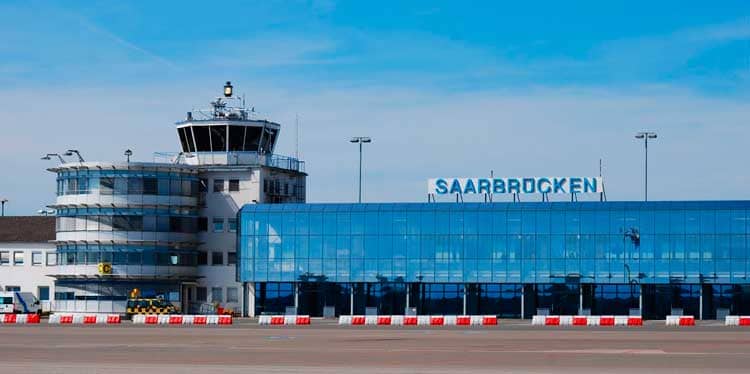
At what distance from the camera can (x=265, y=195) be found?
137m

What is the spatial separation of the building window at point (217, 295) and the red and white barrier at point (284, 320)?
73.2 ft

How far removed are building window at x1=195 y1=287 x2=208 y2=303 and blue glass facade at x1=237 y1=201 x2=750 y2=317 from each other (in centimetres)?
613

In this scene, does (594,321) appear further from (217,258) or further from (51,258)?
(51,258)

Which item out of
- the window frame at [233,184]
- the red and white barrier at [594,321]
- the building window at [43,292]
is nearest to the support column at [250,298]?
the window frame at [233,184]

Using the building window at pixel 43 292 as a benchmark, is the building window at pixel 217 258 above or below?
above

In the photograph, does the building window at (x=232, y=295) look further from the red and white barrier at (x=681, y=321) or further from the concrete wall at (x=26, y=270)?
the red and white barrier at (x=681, y=321)

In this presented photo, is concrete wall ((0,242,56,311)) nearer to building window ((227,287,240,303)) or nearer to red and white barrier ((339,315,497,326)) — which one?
building window ((227,287,240,303))

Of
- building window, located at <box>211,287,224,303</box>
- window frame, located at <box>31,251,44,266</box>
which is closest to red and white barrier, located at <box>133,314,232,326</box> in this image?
building window, located at <box>211,287,224,303</box>

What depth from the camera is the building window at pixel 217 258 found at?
136m

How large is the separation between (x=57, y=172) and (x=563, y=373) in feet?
300

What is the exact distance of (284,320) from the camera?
114062mm

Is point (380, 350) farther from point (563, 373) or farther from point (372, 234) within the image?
point (372, 234)

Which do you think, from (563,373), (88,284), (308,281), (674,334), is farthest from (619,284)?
(563,373)

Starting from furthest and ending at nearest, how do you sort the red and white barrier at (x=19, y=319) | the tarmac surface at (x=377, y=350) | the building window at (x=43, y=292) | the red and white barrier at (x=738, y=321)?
the building window at (x=43, y=292) → the red and white barrier at (x=19, y=319) → the red and white barrier at (x=738, y=321) → the tarmac surface at (x=377, y=350)
